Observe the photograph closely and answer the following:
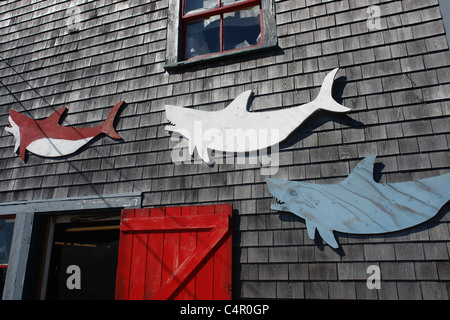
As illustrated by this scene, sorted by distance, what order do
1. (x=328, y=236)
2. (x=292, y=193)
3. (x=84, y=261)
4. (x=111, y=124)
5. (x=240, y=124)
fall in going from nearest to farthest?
(x=328, y=236) < (x=292, y=193) < (x=240, y=124) < (x=111, y=124) < (x=84, y=261)

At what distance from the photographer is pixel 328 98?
367 centimetres

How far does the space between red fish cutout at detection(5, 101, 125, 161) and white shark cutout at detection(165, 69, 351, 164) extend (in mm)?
950

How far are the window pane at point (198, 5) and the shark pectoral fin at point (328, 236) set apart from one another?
3411mm

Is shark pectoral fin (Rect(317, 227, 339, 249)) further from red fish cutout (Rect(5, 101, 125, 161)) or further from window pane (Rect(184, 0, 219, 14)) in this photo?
window pane (Rect(184, 0, 219, 14))

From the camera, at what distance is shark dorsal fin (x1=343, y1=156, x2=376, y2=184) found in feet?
10.9

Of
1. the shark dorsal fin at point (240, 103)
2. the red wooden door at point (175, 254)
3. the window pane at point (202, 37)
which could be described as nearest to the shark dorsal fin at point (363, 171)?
the red wooden door at point (175, 254)

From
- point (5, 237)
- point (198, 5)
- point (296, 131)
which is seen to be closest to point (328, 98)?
point (296, 131)

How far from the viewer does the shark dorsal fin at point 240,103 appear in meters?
4.01

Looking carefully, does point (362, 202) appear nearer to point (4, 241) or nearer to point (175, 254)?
point (175, 254)

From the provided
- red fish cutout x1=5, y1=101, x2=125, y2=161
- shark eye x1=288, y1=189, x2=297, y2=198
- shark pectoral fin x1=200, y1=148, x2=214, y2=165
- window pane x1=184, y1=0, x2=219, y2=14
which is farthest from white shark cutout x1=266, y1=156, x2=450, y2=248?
window pane x1=184, y1=0, x2=219, y2=14

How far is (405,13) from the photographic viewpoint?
3.78 meters

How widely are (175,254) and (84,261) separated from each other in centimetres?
175

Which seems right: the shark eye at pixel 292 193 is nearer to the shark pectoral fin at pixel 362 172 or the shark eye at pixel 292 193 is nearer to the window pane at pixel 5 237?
the shark pectoral fin at pixel 362 172

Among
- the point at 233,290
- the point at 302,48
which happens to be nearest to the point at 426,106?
the point at 302,48
